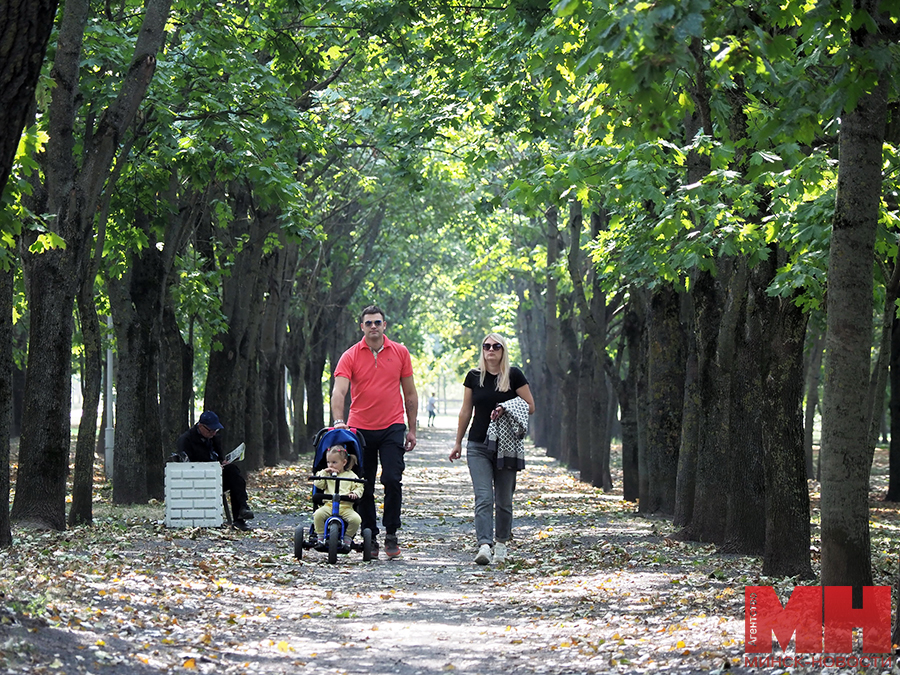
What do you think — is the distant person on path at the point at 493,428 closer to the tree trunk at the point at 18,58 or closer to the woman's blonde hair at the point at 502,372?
the woman's blonde hair at the point at 502,372

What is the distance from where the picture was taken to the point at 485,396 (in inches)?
424

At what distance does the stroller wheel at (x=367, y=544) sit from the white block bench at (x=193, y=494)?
3.06 m

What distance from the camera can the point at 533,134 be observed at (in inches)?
594

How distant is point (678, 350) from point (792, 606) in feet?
26.9

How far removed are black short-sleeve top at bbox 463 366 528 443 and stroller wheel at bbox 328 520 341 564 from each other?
1.50m

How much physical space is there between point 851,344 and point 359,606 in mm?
3953

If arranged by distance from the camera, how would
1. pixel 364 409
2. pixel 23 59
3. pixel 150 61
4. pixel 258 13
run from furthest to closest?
pixel 258 13
pixel 150 61
pixel 364 409
pixel 23 59

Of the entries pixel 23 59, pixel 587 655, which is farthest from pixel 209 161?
pixel 587 655

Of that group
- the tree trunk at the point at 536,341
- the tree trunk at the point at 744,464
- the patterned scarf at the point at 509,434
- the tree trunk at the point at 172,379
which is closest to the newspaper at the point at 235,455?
the patterned scarf at the point at 509,434

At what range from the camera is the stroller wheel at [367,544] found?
34.7ft

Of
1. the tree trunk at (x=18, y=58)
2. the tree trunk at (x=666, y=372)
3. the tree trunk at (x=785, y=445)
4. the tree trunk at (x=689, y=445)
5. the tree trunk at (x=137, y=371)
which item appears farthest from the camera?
the tree trunk at (x=137, y=371)

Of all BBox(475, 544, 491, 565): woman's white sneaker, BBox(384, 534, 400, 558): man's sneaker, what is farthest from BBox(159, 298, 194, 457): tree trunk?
BBox(475, 544, 491, 565): woman's white sneaker

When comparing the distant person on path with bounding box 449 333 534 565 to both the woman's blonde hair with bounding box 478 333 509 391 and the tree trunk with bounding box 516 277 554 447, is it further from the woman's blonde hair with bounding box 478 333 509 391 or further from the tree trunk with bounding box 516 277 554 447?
the tree trunk with bounding box 516 277 554 447

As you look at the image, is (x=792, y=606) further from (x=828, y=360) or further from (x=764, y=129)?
(x=764, y=129)
